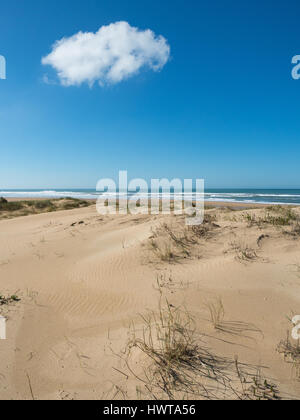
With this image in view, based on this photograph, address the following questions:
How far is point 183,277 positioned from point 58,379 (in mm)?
2510

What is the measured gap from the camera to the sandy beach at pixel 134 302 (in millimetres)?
2146

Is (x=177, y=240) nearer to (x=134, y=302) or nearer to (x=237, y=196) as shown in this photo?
(x=134, y=302)

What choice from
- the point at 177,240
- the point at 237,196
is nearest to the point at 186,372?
the point at 177,240

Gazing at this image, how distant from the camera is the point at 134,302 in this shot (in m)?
3.52

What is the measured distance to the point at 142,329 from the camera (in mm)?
2797

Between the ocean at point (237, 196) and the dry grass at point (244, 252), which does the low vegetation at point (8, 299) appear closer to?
the dry grass at point (244, 252)

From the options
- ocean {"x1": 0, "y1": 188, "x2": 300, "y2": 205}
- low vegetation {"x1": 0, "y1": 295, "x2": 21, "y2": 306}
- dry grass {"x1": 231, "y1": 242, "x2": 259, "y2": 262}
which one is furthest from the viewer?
ocean {"x1": 0, "y1": 188, "x2": 300, "y2": 205}

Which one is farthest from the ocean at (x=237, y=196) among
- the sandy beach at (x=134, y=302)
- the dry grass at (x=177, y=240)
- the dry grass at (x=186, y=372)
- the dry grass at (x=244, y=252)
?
the dry grass at (x=186, y=372)

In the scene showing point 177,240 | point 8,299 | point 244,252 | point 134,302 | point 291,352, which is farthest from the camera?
point 177,240

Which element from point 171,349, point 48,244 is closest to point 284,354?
point 171,349

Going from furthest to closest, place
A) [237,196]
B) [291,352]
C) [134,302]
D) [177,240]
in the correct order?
[237,196]
[177,240]
[134,302]
[291,352]

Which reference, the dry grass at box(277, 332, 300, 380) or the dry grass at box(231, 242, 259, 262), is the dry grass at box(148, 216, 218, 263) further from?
the dry grass at box(277, 332, 300, 380)

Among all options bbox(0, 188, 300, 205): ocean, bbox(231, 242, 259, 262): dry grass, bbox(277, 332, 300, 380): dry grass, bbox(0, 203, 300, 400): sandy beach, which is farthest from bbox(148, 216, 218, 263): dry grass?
bbox(0, 188, 300, 205): ocean

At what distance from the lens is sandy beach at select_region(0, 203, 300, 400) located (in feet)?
7.04
